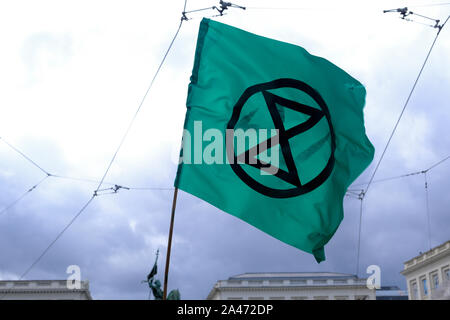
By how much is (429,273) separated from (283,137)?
6480 cm

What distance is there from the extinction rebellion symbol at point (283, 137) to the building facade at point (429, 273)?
5439 cm

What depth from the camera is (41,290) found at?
262 ft

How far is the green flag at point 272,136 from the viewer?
21.7 feet

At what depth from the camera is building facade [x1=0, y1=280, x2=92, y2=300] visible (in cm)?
7869

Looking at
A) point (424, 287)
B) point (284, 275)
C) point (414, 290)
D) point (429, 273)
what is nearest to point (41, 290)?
point (284, 275)

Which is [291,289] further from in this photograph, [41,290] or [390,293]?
[41,290]

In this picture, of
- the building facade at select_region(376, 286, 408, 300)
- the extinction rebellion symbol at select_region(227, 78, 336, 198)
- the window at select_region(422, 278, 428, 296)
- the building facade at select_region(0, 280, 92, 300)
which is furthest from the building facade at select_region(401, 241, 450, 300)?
the extinction rebellion symbol at select_region(227, 78, 336, 198)

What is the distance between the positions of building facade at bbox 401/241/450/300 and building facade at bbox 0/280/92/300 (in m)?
51.2

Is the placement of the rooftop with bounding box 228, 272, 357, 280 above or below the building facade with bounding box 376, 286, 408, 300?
above

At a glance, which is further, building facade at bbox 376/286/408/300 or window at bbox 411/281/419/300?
building facade at bbox 376/286/408/300

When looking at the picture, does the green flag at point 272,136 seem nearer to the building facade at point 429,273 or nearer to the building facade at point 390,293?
the building facade at point 429,273

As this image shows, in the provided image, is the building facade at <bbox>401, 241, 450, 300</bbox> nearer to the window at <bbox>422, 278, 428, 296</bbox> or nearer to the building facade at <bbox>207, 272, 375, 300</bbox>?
the window at <bbox>422, 278, 428, 296</bbox>

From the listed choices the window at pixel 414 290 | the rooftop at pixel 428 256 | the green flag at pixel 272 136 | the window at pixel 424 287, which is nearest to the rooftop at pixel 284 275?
the window at pixel 414 290
